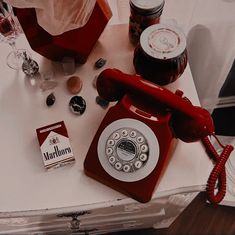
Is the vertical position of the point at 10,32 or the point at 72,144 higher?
the point at 10,32

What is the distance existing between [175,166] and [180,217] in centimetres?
62

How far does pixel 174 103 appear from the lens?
1.88 feet

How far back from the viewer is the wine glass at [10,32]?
0.67 metres

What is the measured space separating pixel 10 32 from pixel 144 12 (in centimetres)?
26

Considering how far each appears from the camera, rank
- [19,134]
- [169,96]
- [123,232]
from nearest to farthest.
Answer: [169,96] < [19,134] < [123,232]

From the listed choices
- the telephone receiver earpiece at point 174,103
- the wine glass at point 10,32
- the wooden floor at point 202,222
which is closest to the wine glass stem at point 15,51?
the wine glass at point 10,32

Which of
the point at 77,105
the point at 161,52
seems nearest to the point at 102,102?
the point at 77,105

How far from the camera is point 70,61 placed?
2.37 ft

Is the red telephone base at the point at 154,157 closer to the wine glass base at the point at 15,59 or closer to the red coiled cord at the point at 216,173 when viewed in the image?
the red coiled cord at the point at 216,173

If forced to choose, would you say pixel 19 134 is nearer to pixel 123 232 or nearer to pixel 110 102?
pixel 110 102

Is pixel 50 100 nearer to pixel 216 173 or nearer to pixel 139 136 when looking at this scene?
pixel 139 136

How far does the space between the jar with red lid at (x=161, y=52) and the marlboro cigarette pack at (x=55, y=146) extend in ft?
0.62

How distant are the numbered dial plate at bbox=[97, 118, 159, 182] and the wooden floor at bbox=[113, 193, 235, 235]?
0.65m

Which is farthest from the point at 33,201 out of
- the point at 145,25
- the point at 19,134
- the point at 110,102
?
the point at 145,25
